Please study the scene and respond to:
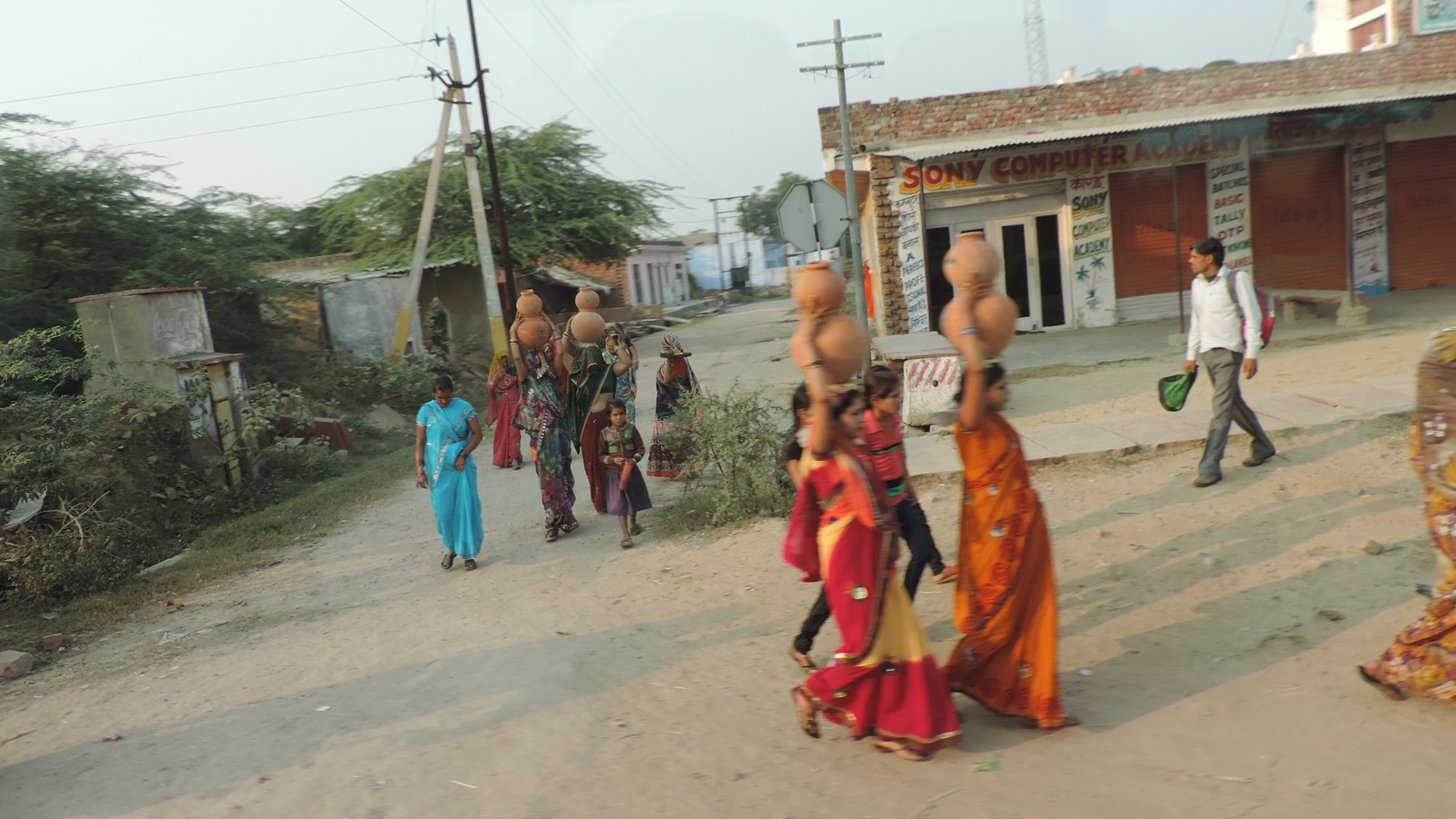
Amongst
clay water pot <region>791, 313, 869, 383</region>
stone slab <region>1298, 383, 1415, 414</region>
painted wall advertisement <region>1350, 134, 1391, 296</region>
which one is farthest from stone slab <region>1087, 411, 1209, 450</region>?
painted wall advertisement <region>1350, 134, 1391, 296</region>

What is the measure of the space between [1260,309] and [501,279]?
19748 millimetres

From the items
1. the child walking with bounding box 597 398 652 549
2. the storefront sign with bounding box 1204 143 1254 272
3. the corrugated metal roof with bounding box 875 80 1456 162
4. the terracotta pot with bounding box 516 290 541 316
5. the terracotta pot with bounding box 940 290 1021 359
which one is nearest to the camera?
→ the terracotta pot with bounding box 940 290 1021 359

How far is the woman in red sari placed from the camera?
3.35 metres

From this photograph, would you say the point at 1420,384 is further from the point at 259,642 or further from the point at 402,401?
the point at 402,401

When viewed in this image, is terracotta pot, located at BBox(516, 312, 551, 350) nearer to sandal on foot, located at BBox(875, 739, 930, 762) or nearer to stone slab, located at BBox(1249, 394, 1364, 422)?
sandal on foot, located at BBox(875, 739, 930, 762)

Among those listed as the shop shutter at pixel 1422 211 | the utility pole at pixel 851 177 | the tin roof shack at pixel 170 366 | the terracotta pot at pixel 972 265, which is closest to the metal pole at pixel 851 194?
the utility pole at pixel 851 177

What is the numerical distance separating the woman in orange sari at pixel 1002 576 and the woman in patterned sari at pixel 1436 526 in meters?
1.09

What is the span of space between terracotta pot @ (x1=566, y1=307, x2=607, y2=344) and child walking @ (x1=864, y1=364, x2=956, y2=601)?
326cm

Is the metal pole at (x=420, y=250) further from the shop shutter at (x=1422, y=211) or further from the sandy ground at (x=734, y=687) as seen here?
the shop shutter at (x=1422, y=211)

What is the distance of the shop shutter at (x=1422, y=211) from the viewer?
1590 centimetres

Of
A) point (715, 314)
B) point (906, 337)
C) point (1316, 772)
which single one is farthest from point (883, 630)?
point (715, 314)

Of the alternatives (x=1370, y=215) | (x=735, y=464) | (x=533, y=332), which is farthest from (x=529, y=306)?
(x=1370, y=215)

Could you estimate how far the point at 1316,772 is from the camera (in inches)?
119

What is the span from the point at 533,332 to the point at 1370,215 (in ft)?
49.2
